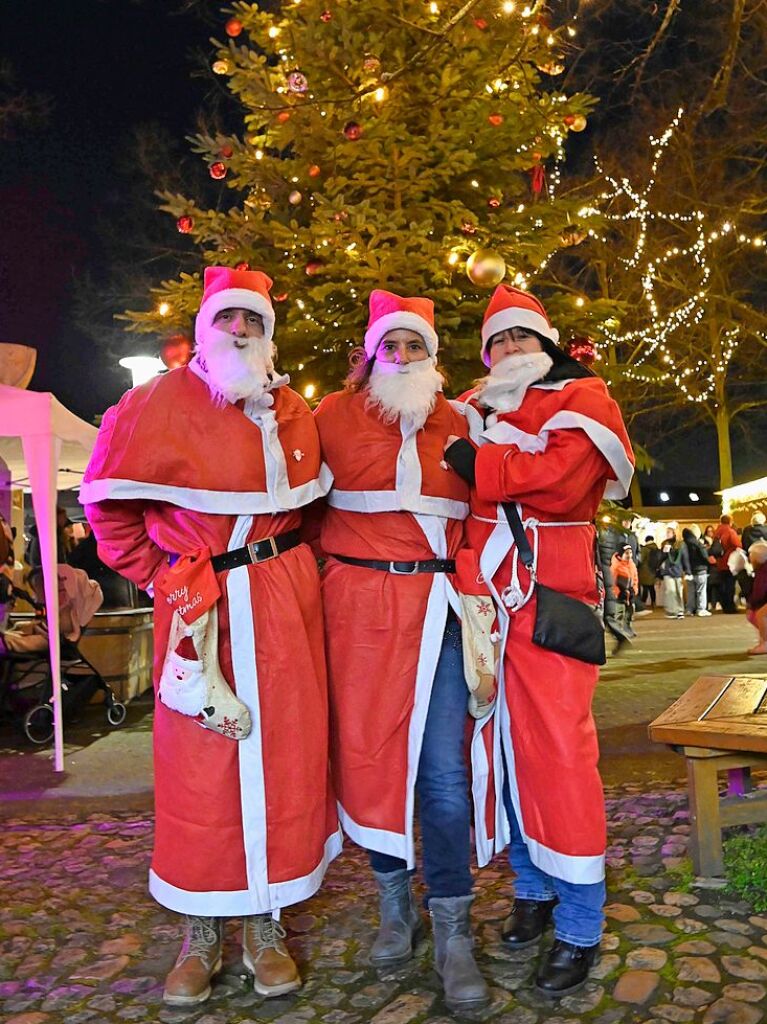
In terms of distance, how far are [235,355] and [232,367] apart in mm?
47

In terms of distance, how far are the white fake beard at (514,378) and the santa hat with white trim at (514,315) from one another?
0.32 ft

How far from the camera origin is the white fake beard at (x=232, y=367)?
9.00 feet

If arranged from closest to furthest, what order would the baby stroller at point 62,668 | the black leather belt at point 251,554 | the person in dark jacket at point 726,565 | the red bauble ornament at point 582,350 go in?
the black leather belt at point 251,554, the red bauble ornament at point 582,350, the baby stroller at point 62,668, the person in dark jacket at point 726,565

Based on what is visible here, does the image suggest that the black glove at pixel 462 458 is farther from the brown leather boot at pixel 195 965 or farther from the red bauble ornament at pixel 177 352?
the red bauble ornament at pixel 177 352

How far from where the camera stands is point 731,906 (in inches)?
124

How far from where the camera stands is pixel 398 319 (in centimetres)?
299

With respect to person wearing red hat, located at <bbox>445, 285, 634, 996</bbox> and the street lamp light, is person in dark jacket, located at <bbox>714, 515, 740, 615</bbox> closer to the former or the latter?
the street lamp light

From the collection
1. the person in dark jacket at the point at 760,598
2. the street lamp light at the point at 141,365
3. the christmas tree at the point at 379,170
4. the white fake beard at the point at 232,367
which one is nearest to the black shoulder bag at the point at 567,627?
the white fake beard at the point at 232,367

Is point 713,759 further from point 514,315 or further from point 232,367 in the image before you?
point 232,367

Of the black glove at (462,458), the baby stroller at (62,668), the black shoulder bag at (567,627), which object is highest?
the black glove at (462,458)

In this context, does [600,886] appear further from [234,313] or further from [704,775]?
[234,313]

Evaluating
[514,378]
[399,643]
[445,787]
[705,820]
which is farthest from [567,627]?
[705,820]

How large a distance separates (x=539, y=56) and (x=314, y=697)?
227 inches

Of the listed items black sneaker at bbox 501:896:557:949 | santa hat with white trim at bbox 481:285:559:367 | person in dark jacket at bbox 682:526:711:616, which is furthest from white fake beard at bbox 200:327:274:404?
person in dark jacket at bbox 682:526:711:616
